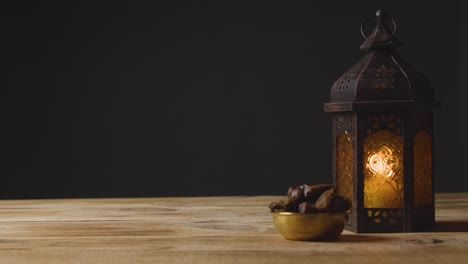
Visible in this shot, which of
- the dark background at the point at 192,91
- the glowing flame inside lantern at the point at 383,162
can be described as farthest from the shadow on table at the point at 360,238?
the dark background at the point at 192,91

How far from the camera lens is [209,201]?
6.56 feet

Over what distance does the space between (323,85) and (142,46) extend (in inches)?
38.3

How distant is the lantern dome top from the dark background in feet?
7.79

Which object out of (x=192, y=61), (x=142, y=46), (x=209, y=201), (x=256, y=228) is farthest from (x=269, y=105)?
(x=256, y=228)

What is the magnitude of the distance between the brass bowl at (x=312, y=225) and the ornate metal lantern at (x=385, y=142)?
0.14 metres

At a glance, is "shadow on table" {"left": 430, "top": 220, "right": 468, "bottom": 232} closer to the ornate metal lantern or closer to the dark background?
the ornate metal lantern

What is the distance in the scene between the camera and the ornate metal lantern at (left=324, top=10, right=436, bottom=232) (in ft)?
4.59

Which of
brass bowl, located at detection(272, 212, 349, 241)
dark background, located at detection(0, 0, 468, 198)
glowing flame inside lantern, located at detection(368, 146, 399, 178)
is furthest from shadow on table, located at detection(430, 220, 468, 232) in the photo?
dark background, located at detection(0, 0, 468, 198)

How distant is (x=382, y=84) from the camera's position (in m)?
1.41

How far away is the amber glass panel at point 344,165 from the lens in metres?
1.44

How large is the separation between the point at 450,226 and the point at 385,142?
0.73ft

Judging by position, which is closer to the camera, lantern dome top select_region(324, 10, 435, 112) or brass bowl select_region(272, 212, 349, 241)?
brass bowl select_region(272, 212, 349, 241)

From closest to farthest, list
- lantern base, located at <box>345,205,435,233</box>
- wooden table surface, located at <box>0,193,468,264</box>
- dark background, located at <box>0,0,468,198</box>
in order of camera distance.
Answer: wooden table surface, located at <box>0,193,468,264</box> < lantern base, located at <box>345,205,435,233</box> < dark background, located at <box>0,0,468,198</box>

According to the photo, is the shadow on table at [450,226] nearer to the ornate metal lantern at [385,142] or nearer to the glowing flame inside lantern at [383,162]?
the ornate metal lantern at [385,142]
